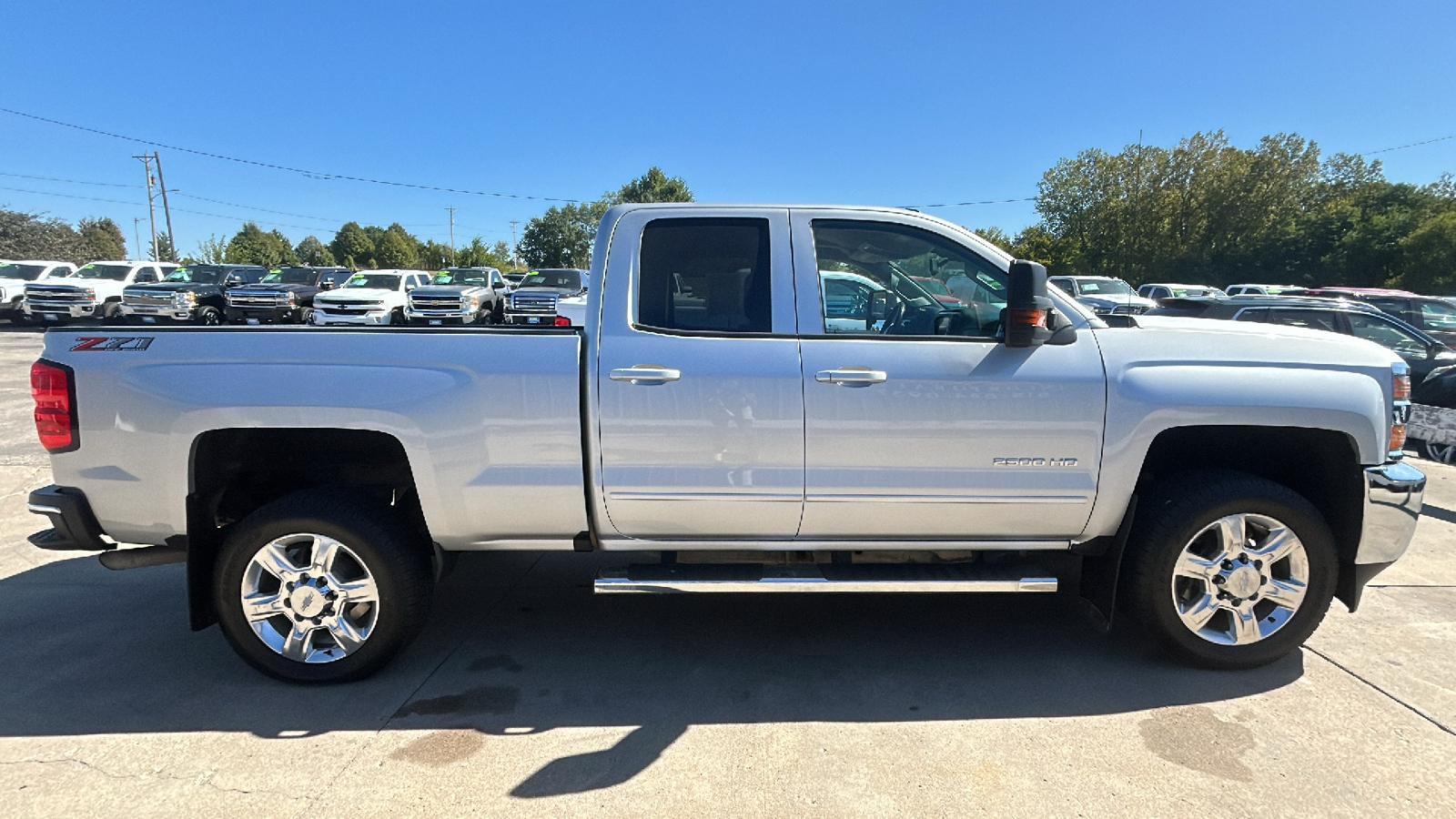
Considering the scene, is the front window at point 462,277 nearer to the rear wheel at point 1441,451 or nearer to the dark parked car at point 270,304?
the dark parked car at point 270,304

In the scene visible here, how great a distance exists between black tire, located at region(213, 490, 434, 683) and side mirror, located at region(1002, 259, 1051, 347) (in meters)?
2.61

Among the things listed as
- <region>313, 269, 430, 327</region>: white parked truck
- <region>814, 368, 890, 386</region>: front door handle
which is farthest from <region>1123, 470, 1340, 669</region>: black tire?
<region>313, 269, 430, 327</region>: white parked truck

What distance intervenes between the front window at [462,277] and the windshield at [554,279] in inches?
78.2

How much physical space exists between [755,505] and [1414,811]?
7.72ft

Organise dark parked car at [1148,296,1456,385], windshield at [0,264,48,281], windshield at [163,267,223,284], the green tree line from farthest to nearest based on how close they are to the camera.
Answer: the green tree line
windshield at [0,264,48,281]
windshield at [163,267,223,284]
dark parked car at [1148,296,1456,385]

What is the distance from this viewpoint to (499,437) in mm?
3096

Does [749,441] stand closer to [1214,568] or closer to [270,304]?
[1214,568]

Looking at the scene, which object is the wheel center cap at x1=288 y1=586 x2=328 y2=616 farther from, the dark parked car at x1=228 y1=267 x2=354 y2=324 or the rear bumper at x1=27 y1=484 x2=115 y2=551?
the dark parked car at x1=228 y1=267 x2=354 y2=324

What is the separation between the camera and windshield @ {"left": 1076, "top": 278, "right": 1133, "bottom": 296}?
26.0 metres

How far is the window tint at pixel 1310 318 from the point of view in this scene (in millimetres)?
9367

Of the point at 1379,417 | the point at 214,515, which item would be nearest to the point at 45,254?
the point at 214,515

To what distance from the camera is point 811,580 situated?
3.18 meters

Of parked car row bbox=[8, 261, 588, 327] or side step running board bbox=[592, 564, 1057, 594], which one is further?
parked car row bbox=[8, 261, 588, 327]

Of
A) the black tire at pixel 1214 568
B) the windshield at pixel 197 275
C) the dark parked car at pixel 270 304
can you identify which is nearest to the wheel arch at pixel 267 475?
the black tire at pixel 1214 568
